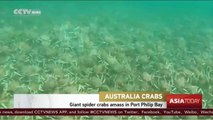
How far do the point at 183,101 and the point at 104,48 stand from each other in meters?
0.88

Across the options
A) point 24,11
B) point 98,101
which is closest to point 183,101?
point 98,101

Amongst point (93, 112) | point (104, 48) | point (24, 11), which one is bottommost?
point (93, 112)

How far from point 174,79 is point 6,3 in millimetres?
1699

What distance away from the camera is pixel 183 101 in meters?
4.68

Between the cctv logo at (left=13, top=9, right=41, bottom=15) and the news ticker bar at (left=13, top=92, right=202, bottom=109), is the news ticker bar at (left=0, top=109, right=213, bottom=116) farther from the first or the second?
the cctv logo at (left=13, top=9, right=41, bottom=15)

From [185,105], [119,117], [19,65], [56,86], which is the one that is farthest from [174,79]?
[19,65]

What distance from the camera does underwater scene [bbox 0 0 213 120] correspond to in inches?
185

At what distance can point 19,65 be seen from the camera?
4.73m

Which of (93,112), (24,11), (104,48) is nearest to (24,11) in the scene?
(24,11)

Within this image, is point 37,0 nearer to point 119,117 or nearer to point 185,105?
point 119,117

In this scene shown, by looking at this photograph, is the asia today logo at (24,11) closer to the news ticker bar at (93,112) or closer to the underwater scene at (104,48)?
the underwater scene at (104,48)

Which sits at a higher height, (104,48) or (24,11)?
(24,11)

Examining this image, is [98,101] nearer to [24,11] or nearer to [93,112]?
[93,112]

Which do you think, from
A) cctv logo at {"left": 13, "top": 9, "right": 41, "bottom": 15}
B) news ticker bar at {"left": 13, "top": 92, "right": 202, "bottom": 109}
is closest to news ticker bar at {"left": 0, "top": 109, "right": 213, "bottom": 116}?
news ticker bar at {"left": 13, "top": 92, "right": 202, "bottom": 109}
